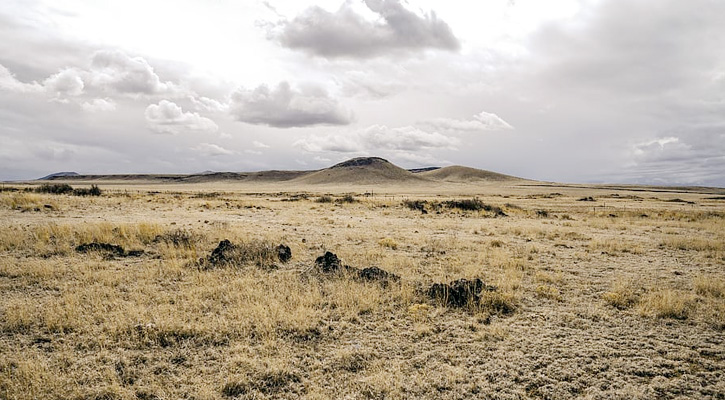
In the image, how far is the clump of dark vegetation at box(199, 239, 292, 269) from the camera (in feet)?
34.0

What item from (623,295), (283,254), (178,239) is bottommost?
(623,295)

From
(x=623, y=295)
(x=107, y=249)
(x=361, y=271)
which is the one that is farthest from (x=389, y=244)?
(x=107, y=249)

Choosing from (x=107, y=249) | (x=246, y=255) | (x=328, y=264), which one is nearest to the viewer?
(x=328, y=264)

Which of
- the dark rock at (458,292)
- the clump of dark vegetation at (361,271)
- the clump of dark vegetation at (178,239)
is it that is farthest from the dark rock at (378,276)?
the clump of dark vegetation at (178,239)

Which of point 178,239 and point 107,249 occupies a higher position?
point 178,239

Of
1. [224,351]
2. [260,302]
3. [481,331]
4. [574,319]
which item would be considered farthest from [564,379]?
[260,302]

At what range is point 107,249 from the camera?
11703mm

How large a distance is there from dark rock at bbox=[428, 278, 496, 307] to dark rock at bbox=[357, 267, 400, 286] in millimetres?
1069

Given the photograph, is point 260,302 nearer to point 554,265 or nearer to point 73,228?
point 554,265

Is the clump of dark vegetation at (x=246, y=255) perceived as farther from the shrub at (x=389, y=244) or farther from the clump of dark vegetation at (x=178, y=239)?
the shrub at (x=389, y=244)

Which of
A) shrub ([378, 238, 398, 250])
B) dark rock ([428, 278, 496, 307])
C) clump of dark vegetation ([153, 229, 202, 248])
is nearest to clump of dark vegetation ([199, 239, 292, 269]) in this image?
clump of dark vegetation ([153, 229, 202, 248])

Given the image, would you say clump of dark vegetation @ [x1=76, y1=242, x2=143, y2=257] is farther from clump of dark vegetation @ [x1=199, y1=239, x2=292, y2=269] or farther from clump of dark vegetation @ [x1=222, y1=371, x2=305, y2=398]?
clump of dark vegetation @ [x1=222, y1=371, x2=305, y2=398]

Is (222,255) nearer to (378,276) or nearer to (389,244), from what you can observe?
(378,276)

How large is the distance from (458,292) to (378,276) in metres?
2.12
